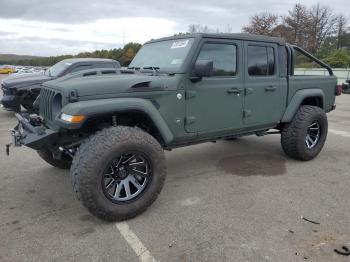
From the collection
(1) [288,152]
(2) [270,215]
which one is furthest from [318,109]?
(2) [270,215]

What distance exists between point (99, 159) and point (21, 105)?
6.72 metres

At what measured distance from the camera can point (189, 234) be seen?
3182 millimetres

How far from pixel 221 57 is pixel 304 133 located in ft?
6.15

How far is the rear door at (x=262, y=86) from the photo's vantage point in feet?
15.1

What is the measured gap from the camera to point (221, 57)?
14.2ft

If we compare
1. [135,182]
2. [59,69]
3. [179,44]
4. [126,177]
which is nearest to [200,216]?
[135,182]

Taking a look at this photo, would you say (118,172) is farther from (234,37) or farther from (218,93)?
(234,37)

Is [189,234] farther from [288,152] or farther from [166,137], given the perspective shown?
[288,152]

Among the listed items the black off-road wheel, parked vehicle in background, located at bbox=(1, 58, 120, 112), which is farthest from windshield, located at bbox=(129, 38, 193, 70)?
parked vehicle in background, located at bbox=(1, 58, 120, 112)

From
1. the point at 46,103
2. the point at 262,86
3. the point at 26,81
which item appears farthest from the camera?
the point at 26,81

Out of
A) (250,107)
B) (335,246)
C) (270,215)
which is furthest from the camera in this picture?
(250,107)

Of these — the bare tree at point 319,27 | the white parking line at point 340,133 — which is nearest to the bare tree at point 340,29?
the bare tree at point 319,27

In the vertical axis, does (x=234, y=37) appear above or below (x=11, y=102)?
above

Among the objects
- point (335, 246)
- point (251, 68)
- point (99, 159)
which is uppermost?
point (251, 68)
